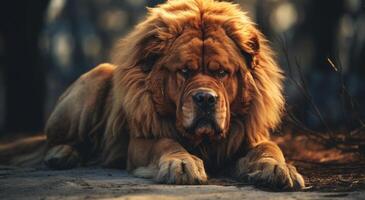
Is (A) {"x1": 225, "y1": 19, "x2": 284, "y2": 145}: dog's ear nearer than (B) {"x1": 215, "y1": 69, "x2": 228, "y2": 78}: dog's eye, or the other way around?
(B) {"x1": 215, "y1": 69, "x2": 228, "y2": 78}: dog's eye

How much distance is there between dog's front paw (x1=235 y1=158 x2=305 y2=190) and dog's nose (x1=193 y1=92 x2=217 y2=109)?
0.54 meters

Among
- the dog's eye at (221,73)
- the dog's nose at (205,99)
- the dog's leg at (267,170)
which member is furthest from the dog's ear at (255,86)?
the dog's nose at (205,99)

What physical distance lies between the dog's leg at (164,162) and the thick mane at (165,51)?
0.50 feet

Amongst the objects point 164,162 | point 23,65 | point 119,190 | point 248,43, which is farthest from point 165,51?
point 23,65

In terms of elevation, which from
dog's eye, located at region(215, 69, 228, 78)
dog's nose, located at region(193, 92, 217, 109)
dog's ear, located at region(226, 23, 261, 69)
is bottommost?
dog's nose, located at region(193, 92, 217, 109)

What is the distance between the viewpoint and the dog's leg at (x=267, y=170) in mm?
4855

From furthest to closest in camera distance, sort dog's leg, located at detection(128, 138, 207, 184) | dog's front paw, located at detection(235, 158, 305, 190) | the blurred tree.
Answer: the blurred tree
dog's leg, located at detection(128, 138, 207, 184)
dog's front paw, located at detection(235, 158, 305, 190)

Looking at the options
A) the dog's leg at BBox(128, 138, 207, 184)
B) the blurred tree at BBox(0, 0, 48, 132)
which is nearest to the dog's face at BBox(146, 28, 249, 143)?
the dog's leg at BBox(128, 138, 207, 184)

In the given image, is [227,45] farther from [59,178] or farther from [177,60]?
[59,178]

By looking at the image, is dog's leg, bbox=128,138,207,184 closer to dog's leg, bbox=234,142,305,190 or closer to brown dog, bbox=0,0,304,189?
brown dog, bbox=0,0,304,189

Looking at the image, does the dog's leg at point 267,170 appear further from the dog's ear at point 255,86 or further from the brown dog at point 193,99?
the dog's ear at point 255,86

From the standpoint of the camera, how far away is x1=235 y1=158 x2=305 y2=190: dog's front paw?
4.84 metres

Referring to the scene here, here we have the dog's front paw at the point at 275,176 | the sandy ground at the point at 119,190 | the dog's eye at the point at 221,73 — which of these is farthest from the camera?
the dog's eye at the point at 221,73

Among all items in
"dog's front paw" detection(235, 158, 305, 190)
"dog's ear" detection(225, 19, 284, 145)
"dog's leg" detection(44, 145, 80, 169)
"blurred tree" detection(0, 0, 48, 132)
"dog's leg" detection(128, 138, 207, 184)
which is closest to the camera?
"dog's front paw" detection(235, 158, 305, 190)
